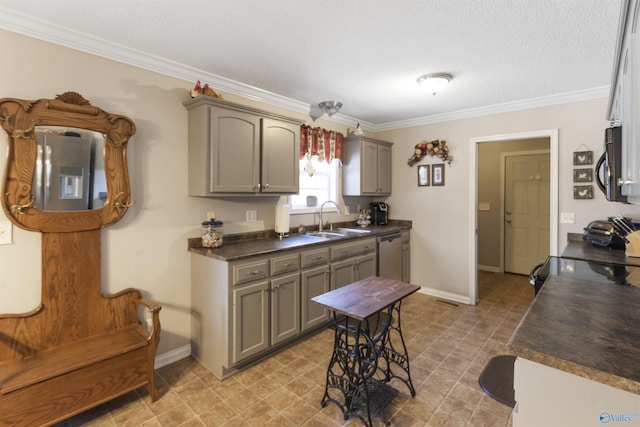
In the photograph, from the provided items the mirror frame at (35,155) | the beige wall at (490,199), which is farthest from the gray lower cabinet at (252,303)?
the beige wall at (490,199)

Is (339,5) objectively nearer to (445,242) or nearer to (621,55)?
(621,55)

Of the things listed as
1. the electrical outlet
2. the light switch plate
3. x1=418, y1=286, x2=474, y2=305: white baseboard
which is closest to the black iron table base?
the light switch plate

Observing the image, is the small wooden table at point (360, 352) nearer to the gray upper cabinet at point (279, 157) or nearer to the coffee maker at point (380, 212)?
the gray upper cabinet at point (279, 157)

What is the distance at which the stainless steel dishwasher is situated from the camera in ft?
12.5

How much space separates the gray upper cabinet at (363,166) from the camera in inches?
159

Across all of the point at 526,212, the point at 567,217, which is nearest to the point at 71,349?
the point at 567,217

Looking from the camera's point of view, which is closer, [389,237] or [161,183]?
[161,183]

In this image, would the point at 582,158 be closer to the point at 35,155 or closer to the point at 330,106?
the point at 330,106

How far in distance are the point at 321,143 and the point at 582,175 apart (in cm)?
275

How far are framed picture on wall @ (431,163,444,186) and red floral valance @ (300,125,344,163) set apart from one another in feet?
4.06

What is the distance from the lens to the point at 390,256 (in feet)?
13.0

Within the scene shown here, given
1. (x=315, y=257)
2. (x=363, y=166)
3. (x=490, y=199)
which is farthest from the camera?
(x=490, y=199)

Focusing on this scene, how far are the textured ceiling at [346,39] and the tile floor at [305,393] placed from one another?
7.90ft

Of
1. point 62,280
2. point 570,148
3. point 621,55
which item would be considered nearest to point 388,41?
point 621,55
